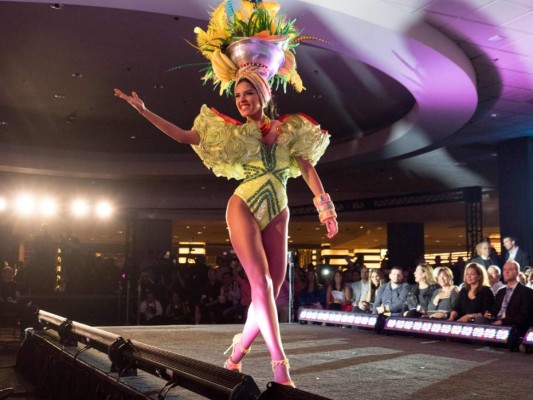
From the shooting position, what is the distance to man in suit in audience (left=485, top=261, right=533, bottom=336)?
524 centimetres

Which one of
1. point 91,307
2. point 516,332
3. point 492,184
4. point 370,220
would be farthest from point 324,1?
point 370,220

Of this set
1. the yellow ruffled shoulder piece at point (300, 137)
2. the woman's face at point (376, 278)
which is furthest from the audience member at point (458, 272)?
the yellow ruffled shoulder piece at point (300, 137)

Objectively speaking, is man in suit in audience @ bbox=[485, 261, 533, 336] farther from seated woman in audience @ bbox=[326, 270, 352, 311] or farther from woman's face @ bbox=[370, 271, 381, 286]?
seated woman in audience @ bbox=[326, 270, 352, 311]

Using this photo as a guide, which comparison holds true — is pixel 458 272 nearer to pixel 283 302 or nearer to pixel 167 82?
pixel 283 302

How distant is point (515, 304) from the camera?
17.5ft

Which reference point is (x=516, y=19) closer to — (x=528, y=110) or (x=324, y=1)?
(x=324, y=1)

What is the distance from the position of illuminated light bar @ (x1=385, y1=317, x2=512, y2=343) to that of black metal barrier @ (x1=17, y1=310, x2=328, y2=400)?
296 cm

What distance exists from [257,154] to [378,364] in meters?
1.56

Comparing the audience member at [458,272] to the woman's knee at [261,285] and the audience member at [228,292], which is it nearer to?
the audience member at [228,292]

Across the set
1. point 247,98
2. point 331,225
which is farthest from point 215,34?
point 331,225

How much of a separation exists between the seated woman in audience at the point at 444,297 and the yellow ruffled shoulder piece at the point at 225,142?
403cm

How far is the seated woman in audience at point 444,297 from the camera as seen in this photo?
6281 millimetres

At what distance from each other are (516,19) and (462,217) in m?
14.1

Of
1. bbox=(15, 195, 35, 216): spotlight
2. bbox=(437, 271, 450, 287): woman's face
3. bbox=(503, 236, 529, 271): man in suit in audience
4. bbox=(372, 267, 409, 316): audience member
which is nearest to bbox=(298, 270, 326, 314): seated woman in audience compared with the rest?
bbox=(503, 236, 529, 271): man in suit in audience
